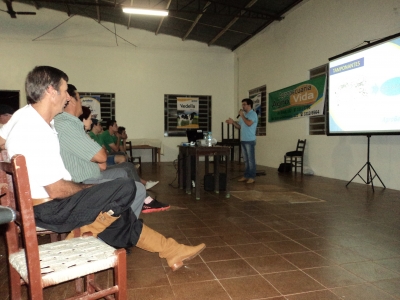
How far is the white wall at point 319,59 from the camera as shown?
4711mm

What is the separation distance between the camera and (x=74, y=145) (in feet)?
5.44

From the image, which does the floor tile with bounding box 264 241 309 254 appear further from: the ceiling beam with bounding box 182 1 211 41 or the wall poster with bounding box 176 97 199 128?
the wall poster with bounding box 176 97 199 128

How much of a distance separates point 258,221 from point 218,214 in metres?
0.45

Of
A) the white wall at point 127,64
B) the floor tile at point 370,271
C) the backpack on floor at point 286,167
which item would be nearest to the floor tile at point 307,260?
the floor tile at point 370,271

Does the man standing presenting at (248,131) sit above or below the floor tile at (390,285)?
above

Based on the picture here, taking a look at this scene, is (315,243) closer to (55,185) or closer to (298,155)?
(55,185)

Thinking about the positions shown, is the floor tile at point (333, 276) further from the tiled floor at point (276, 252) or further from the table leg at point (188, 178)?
the table leg at point (188, 178)

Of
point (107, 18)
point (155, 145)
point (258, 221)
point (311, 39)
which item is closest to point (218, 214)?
point (258, 221)

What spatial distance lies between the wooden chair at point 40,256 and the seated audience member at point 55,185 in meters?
0.10

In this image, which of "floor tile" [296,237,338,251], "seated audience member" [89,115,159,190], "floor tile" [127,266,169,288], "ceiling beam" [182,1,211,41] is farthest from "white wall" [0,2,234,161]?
"floor tile" [127,266,169,288]

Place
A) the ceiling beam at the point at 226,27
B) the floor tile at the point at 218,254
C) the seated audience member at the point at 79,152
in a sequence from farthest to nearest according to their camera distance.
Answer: the ceiling beam at the point at 226,27 → the floor tile at the point at 218,254 → the seated audience member at the point at 79,152

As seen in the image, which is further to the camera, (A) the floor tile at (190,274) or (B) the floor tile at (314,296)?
(A) the floor tile at (190,274)

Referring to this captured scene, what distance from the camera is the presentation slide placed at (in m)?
4.02

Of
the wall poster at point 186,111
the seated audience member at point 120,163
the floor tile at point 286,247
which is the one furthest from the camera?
the wall poster at point 186,111
